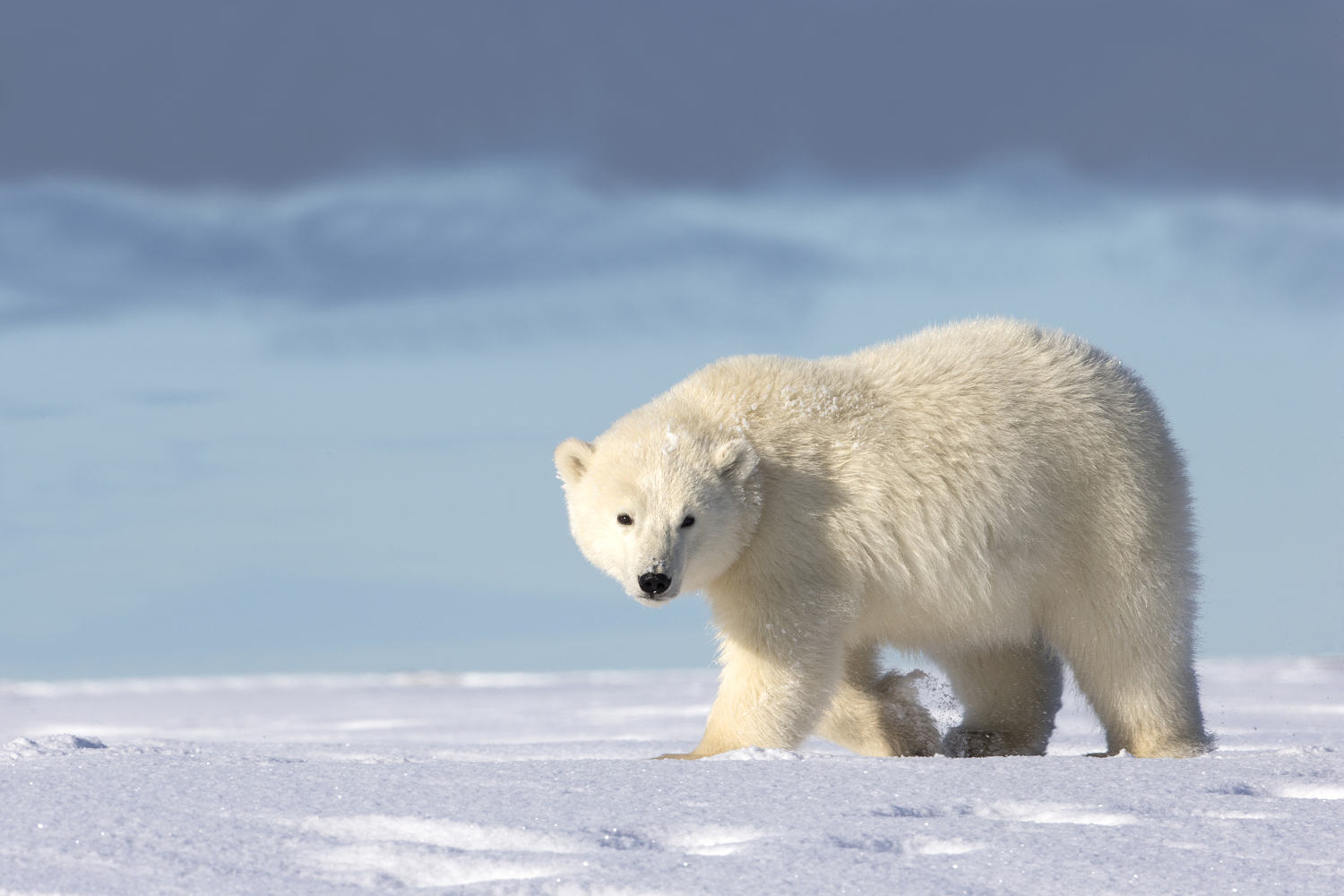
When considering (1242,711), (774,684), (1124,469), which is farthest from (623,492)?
(1242,711)

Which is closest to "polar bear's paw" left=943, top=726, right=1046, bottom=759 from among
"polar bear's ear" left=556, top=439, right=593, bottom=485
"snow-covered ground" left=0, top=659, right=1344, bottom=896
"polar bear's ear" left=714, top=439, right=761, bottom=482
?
"snow-covered ground" left=0, top=659, right=1344, bottom=896

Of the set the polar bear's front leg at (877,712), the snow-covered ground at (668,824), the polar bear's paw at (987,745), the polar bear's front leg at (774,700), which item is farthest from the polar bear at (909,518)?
the snow-covered ground at (668,824)

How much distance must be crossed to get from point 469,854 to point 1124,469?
348cm

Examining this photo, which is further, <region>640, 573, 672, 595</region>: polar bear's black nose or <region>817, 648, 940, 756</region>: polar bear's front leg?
<region>817, 648, 940, 756</region>: polar bear's front leg

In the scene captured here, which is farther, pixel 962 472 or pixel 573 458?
pixel 573 458

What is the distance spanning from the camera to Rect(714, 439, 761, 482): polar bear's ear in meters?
5.21

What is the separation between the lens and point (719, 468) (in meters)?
5.21

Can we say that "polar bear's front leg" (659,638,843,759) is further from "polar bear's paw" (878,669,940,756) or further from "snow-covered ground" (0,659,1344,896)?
"polar bear's paw" (878,669,940,756)

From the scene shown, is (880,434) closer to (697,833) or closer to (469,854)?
(697,833)

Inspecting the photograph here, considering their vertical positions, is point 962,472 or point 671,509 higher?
point 962,472

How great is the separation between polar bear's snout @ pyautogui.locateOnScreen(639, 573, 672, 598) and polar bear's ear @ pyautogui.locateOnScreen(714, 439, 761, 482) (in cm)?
46

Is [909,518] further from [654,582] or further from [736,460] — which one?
[654,582]

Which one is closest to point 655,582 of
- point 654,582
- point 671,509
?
point 654,582

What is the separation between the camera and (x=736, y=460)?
523 centimetres
